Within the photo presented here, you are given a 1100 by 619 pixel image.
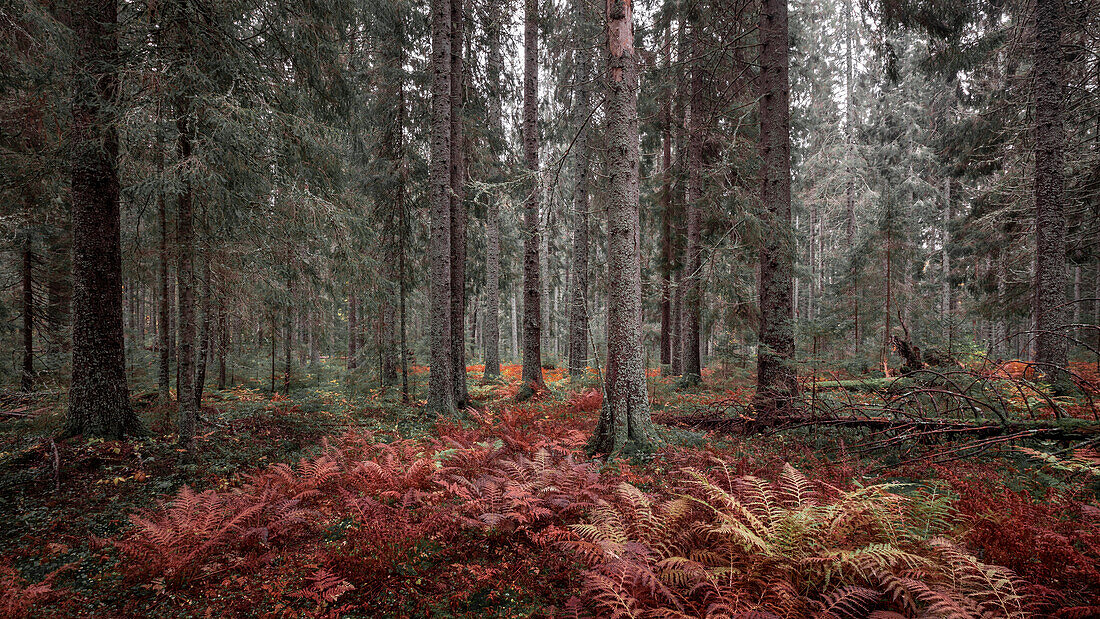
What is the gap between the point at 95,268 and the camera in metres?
6.53

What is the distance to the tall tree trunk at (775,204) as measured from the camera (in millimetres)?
7349

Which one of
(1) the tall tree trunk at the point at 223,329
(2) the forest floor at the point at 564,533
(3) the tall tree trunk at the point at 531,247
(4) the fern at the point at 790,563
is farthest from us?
(3) the tall tree trunk at the point at 531,247

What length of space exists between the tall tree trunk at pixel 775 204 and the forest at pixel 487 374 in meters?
0.06

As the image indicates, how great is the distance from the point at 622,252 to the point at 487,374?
10789 millimetres

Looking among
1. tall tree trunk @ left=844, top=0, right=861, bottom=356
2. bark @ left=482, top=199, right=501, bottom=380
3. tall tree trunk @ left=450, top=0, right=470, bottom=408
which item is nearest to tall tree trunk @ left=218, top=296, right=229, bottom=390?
tall tree trunk @ left=450, top=0, right=470, bottom=408

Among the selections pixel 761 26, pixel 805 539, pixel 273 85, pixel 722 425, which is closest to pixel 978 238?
pixel 761 26

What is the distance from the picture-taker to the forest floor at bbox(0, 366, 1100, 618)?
8.19ft

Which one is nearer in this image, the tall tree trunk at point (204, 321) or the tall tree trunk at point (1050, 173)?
the tall tree trunk at point (204, 321)

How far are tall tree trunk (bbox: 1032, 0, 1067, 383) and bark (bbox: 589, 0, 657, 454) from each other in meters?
8.42

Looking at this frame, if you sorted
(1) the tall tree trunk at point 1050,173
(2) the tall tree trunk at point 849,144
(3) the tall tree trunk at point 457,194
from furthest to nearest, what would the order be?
1. (2) the tall tree trunk at point 849,144
2. (3) the tall tree trunk at point 457,194
3. (1) the tall tree trunk at point 1050,173

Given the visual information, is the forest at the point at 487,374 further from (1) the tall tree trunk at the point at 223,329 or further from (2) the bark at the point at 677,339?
(2) the bark at the point at 677,339

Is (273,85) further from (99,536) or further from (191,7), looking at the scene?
(99,536)

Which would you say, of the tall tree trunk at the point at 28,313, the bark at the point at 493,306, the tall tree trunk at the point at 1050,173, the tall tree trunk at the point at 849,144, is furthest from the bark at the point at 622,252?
the tall tree trunk at the point at 849,144

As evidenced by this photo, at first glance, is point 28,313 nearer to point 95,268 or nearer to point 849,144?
point 95,268
